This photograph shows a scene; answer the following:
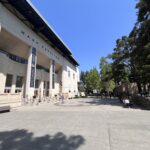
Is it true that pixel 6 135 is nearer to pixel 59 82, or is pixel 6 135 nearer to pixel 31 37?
pixel 31 37

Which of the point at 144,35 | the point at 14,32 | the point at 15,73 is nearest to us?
→ the point at 144,35

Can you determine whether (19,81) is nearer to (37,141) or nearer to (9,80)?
(9,80)

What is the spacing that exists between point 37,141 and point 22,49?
946 inches

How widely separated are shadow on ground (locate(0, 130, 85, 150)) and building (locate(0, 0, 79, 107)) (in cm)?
1100

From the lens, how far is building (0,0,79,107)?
21.7 meters

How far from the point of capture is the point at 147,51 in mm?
17969

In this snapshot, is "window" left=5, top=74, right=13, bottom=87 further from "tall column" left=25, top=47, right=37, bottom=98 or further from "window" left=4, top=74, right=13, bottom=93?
"tall column" left=25, top=47, right=37, bottom=98

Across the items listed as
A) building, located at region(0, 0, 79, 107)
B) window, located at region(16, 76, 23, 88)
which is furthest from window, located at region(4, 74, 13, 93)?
window, located at region(16, 76, 23, 88)

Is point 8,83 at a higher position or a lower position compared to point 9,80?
lower

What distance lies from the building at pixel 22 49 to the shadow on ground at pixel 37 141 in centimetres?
1100

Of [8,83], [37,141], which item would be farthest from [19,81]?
[37,141]

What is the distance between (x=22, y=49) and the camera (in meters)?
27.8

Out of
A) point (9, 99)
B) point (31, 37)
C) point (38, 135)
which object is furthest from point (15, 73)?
point (38, 135)

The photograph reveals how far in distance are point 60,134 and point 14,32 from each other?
64.4 feet
